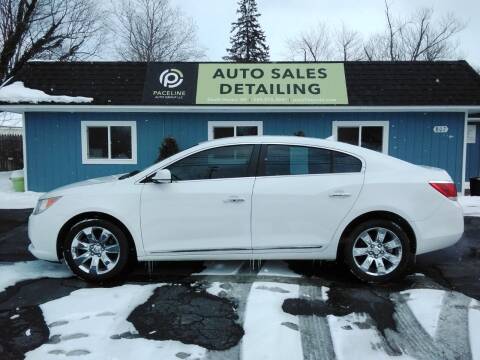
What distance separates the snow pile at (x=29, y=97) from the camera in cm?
1202

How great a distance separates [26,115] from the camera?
12680 millimetres

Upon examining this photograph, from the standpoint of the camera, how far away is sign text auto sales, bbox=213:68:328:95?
12453 mm

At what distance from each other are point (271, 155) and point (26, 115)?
10.3 m

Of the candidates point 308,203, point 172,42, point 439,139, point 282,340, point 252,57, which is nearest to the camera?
point 282,340

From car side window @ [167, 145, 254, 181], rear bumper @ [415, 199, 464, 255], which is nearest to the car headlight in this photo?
car side window @ [167, 145, 254, 181]

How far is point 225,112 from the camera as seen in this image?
12.6 meters

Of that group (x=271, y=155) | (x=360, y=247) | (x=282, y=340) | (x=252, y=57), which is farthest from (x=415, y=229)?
(x=252, y=57)

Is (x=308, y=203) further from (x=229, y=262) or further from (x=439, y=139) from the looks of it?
(x=439, y=139)

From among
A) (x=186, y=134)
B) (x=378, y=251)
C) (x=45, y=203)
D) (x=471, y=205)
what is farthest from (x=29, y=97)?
(x=471, y=205)

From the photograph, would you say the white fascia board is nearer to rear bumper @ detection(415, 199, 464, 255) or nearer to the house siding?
the house siding

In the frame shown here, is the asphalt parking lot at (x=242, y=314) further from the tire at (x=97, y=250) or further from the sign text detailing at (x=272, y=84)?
the sign text detailing at (x=272, y=84)

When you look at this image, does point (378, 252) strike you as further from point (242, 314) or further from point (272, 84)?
point (272, 84)

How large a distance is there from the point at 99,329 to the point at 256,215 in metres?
1.95

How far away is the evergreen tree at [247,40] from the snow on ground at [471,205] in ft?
112
